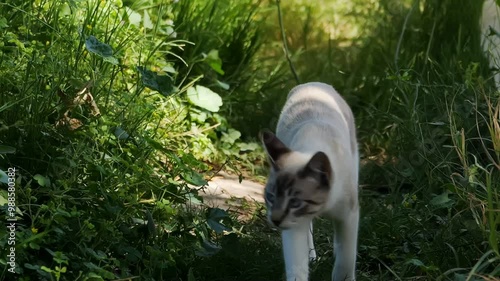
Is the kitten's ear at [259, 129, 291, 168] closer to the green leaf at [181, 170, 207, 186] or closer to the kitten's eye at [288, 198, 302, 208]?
the kitten's eye at [288, 198, 302, 208]

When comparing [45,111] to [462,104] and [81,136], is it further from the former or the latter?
[462,104]

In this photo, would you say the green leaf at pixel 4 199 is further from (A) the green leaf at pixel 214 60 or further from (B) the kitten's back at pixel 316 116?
(A) the green leaf at pixel 214 60

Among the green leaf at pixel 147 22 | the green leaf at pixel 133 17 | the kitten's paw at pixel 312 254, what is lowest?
the kitten's paw at pixel 312 254

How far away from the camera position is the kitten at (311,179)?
4.28 metres

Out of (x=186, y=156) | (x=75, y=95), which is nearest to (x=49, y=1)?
(x=75, y=95)

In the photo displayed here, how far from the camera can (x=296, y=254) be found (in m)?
4.47

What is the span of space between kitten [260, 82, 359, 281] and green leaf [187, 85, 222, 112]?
5.93ft

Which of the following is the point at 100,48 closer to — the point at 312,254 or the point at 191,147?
the point at 312,254

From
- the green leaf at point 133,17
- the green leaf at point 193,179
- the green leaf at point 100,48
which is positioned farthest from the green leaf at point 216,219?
the green leaf at point 133,17

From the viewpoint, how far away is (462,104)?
5.94 meters

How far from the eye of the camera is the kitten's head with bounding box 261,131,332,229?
4.25 metres

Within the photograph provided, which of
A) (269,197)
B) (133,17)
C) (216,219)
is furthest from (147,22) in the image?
(269,197)

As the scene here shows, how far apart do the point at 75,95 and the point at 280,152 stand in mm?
1354

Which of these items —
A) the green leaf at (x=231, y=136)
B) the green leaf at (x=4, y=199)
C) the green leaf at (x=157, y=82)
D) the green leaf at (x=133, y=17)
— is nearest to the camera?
the green leaf at (x=4, y=199)
